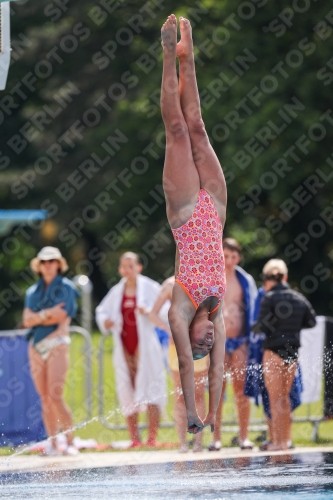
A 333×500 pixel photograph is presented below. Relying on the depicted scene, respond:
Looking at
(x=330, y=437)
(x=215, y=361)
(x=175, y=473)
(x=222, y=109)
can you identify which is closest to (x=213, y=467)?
(x=175, y=473)

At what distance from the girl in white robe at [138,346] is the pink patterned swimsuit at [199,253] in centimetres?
336

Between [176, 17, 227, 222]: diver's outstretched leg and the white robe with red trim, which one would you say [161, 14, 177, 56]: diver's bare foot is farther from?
the white robe with red trim

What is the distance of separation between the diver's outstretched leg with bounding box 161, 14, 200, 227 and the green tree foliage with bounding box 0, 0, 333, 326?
33.0 ft

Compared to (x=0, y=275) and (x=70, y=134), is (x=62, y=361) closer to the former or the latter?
(x=70, y=134)

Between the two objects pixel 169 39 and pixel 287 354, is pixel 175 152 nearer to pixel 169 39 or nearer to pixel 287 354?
pixel 169 39

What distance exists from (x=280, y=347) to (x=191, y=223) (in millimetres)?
2644

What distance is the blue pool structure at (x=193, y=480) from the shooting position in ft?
18.8

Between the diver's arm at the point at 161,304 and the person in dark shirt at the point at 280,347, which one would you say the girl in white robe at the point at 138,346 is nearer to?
the diver's arm at the point at 161,304

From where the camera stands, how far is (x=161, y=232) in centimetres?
2281

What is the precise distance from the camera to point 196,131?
22.0ft

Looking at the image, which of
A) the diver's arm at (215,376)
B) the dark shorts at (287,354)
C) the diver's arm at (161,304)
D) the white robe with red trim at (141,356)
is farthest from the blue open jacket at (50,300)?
the diver's arm at (215,376)

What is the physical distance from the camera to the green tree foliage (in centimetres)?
1673

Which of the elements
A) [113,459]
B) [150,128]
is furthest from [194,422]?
[150,128]

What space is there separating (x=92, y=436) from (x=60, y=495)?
14.1ft
